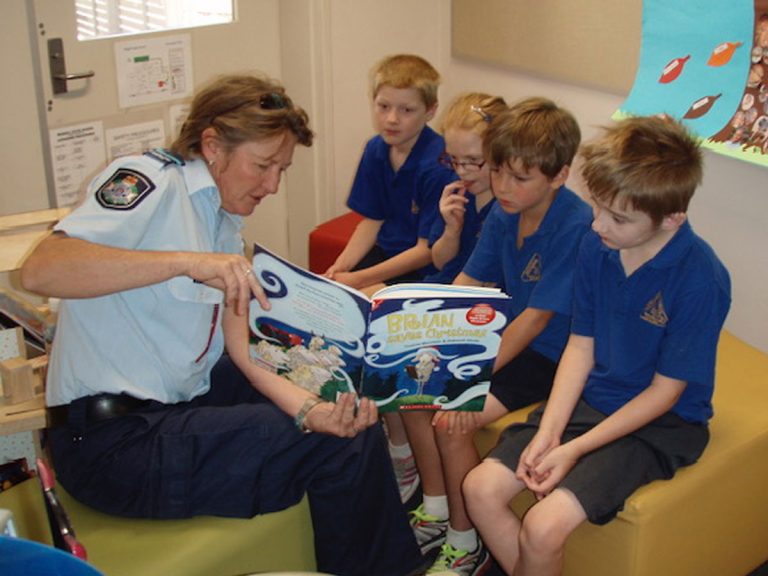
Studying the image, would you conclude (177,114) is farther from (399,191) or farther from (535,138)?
(535,138)

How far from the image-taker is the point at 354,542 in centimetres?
176

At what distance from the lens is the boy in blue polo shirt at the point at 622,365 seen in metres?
1.71

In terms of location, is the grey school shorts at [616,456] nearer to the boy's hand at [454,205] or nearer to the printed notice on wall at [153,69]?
the boy's hand at [454,205]

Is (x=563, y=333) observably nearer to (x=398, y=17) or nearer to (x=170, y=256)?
(x=170, y=256)

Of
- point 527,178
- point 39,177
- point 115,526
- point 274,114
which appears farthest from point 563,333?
point 39,177

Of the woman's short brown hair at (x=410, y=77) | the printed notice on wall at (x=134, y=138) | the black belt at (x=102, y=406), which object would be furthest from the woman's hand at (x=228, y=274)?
the printed notice on wall at (x=134, y=138)

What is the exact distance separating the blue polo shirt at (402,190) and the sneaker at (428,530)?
0.71 metres

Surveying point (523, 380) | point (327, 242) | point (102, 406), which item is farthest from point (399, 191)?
point (102, 406)

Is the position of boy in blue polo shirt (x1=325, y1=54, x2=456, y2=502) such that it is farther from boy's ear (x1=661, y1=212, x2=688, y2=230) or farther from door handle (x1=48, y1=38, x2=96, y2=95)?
door handle (x1=48, y1=38, x2=96, y2=95)

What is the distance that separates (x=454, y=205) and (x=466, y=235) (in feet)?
0.35

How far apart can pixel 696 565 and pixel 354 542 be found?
0.72 metres

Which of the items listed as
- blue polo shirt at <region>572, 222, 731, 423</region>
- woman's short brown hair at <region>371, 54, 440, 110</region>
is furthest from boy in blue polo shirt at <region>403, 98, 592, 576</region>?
woman's short brown hair at <region>371, 54, 440, 110</region>

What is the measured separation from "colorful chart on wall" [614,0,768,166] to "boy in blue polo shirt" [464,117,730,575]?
627 millimetres

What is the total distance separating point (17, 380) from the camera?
1.86 meters
